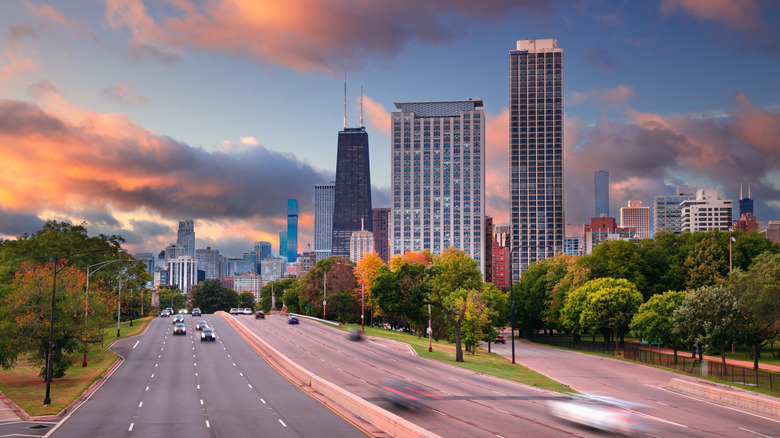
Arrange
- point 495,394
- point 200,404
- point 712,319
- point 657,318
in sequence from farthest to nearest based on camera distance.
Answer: point 657,318, point 712,319, point 495,394, point 200,404

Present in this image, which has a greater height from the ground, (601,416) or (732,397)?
(601,416)

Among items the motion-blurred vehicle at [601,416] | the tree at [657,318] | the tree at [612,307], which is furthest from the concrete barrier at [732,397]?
the tree at [612,307]

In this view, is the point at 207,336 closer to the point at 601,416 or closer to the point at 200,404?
the point at 200,404

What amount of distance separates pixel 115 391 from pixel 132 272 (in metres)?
80.2

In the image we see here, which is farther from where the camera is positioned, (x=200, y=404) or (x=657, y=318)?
(x=657, y=318)

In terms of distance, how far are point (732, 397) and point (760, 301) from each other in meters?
20.0

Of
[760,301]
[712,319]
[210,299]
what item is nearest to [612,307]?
[712,319]

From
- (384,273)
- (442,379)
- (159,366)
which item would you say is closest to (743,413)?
(442,379)

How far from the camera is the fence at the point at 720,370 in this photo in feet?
158

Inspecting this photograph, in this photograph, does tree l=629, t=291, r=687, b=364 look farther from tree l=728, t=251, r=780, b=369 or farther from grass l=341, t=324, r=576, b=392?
grass l=341, t=324, r=576, b=392

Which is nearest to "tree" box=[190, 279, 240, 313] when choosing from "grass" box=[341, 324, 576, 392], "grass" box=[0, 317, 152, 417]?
"grass" box=[0, 317, 152, 417]

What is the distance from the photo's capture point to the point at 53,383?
4759cm

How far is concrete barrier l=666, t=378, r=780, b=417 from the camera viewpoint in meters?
34.2

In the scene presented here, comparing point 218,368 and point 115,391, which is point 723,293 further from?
point 115,391
